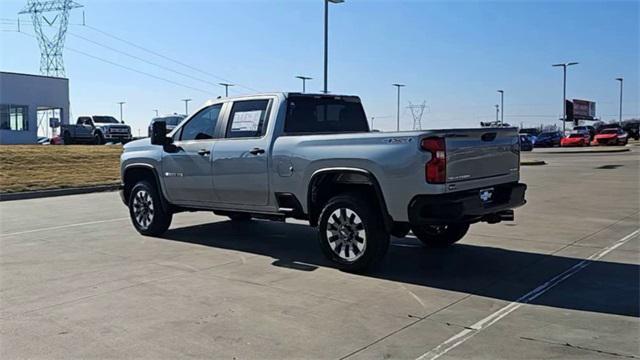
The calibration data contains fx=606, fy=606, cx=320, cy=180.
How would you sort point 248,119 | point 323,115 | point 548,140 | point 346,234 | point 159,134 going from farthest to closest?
point 548,140
point 159,134
point 323,115
point 248,119
point 346,234

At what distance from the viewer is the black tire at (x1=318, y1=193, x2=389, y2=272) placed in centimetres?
646

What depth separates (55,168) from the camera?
2122 cm

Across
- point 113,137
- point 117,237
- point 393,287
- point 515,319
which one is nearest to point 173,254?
point 117,237

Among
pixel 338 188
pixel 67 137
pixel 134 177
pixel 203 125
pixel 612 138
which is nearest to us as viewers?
pixel 338 188

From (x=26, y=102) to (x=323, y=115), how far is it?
147 ft

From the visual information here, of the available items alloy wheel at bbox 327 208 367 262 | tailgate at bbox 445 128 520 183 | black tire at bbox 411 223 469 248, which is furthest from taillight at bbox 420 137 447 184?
black tire at bbox 411 223 469 248

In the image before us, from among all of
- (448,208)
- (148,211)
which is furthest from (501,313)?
(148,211)

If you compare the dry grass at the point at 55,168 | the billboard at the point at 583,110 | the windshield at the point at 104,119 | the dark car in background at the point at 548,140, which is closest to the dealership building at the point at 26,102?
the windshield at the point at 104,119

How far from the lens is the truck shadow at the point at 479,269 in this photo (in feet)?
18.6

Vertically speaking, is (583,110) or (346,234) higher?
(583,110)

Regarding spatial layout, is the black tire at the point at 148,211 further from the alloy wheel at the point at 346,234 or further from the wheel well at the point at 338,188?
the alloy wheel at the point at 346,234

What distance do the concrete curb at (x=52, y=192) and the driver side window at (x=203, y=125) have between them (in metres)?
8.88

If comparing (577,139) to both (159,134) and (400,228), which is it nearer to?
(159,134)

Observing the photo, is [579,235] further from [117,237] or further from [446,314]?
[117,237]
